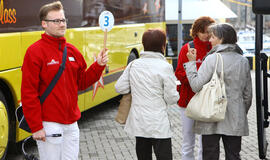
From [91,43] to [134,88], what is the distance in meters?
4.03

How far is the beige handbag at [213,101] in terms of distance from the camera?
4.37 metres

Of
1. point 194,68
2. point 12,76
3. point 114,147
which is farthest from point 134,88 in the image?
point 114,147

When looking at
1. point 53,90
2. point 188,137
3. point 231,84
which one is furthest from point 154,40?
point 188,137

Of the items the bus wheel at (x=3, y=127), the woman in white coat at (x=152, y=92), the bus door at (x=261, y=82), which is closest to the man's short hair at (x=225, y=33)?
the woman in white coat at (x=152, y=92)

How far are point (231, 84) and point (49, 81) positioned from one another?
1.61 metres

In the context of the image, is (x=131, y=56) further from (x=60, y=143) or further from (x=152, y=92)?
(x=60, y=143)

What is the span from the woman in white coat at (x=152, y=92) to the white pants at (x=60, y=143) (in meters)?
0.62

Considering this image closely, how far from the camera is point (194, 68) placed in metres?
4.60

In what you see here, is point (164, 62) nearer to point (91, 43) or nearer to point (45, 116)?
point (45, 116)

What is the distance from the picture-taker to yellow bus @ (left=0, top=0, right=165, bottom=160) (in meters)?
5.71

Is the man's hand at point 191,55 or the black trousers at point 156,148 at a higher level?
the man's hand at point 191,55

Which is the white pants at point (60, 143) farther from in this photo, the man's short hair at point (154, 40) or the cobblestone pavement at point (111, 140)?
the cobblestone pavement at point (111, 140)

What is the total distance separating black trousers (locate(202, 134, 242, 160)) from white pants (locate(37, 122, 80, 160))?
4.16 feet

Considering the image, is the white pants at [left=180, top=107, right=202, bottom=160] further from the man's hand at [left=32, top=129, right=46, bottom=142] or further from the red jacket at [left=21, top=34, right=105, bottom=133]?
the man's hand at [left=32, top=129, right=46, bottom=142]
